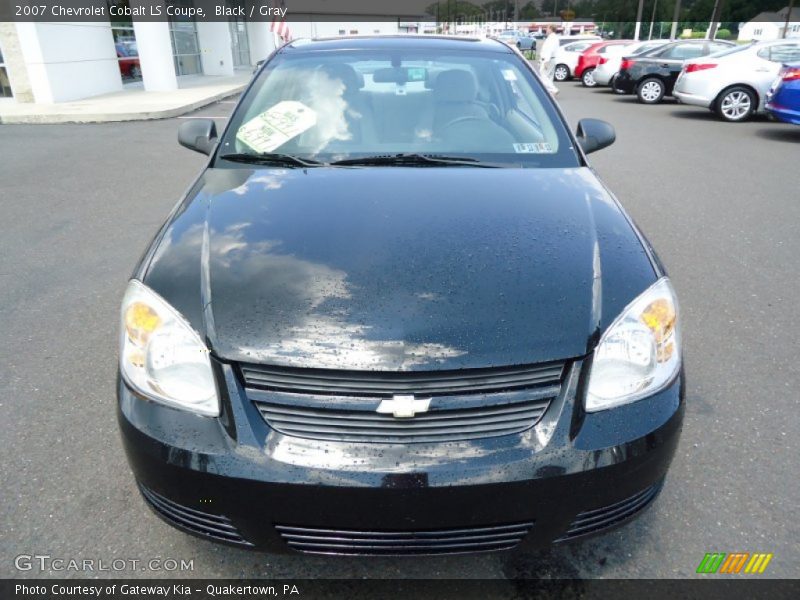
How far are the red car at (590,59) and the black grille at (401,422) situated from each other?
20386 millimetres

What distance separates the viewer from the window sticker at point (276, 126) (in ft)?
9.00

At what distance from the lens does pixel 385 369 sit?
156 cm

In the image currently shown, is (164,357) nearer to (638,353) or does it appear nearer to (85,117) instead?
(638,353)

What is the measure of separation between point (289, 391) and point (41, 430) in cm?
163

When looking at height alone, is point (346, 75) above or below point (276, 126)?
above

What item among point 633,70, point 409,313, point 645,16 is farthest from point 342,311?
point 645,16

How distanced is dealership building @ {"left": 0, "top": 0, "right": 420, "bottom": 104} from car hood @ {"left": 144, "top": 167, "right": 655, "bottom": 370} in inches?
263

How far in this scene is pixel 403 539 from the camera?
62.8 inches

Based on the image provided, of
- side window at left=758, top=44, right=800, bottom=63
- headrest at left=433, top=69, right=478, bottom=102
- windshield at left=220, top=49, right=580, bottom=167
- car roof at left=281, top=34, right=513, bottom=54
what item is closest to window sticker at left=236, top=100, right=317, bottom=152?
windshield at left=220, top=49, right=580, bottom=167

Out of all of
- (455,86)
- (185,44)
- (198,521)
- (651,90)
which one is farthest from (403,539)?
(185,44)

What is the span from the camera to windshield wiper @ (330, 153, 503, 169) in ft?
8.47

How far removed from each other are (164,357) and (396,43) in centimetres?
232

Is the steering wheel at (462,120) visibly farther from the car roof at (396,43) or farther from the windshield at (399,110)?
the car roof at (396,43)

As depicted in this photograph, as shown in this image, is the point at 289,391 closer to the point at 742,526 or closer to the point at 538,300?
the point at 538,300
